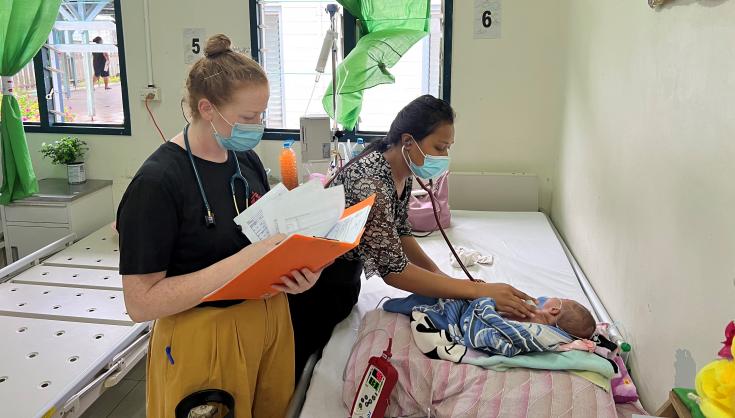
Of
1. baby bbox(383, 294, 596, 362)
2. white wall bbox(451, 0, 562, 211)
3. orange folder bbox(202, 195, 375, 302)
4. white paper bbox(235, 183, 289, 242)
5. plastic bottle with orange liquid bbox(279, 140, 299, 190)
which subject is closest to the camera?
orange folder bbox(202, 195, 375, 302)

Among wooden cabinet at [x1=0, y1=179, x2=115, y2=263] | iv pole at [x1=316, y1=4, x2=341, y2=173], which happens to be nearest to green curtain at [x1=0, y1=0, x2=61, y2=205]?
wooden cabinet at [x1=0, y1=179, x2=115, y2=263]

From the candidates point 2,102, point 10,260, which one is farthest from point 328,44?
point 10,260

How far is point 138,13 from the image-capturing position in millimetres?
3674

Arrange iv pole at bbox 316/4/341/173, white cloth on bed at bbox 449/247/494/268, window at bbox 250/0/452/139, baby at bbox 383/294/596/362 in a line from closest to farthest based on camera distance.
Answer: baby at bbox 383/294/596/362 → white cloth on bed at bbox 449/247/494/268 → iv pole at bbox 316/4/341/173 → window at bbox 250/0/452/139

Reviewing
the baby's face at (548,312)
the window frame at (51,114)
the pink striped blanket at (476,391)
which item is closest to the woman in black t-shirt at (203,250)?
the pink striped blanket at (476,391)

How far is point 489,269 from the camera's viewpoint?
2586 mm

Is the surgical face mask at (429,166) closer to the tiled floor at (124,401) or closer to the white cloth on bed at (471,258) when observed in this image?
the white cloth on bed at (471,258)

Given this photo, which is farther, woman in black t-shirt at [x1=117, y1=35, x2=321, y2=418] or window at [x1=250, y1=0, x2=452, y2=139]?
window at [x1=250, y1=0, x2=452, y2=139]

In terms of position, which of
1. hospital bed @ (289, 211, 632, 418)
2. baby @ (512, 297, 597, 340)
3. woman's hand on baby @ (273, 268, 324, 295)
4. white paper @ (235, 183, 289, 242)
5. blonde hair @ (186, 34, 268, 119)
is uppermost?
blonde hair @ (186, 34, 268, 119)

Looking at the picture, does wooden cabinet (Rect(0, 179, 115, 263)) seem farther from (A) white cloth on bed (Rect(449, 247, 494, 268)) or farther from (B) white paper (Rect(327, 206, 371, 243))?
(B) white paper (Rect(327, 206, 371, 243))

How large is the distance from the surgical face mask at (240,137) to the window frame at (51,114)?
2.78 metres

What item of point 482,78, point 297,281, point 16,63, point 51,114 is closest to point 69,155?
point 51,114

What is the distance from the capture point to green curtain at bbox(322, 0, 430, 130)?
3006 millimetres

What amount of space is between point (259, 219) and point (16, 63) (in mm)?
2934
